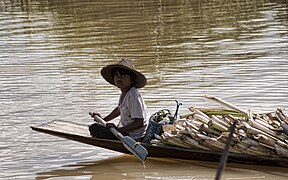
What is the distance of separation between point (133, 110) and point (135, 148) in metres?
0.43

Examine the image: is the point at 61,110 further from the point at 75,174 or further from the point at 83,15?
the point at 83,15

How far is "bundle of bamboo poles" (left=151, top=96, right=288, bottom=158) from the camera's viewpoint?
5.81m

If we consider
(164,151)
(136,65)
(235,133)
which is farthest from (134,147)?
(136,65)

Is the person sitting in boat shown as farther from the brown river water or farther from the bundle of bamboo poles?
the brown river water

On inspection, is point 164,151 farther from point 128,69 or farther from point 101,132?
point 128,69

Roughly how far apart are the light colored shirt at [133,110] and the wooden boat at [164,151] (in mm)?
200

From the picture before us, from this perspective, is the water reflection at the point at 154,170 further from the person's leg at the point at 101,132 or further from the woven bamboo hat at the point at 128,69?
the woven bamboo hat at the point at 128,69

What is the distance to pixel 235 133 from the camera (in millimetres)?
5965

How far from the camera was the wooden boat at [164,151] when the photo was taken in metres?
5.86

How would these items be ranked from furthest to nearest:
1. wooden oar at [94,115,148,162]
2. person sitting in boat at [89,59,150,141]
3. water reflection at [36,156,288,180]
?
person sitting in boat at [89,59,150,141] → water reflection at [36,156,288,180] → wooden oar at [94,115,148,162]

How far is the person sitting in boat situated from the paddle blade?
27 centimetres

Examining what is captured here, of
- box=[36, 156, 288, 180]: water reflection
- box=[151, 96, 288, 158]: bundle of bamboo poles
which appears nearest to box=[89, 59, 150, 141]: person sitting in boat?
box=[151, 96, 288, 158]: bundle of bamboo poles

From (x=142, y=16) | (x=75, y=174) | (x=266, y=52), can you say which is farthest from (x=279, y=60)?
(x=142, y=16)

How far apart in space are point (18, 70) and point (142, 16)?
766 centimetres
